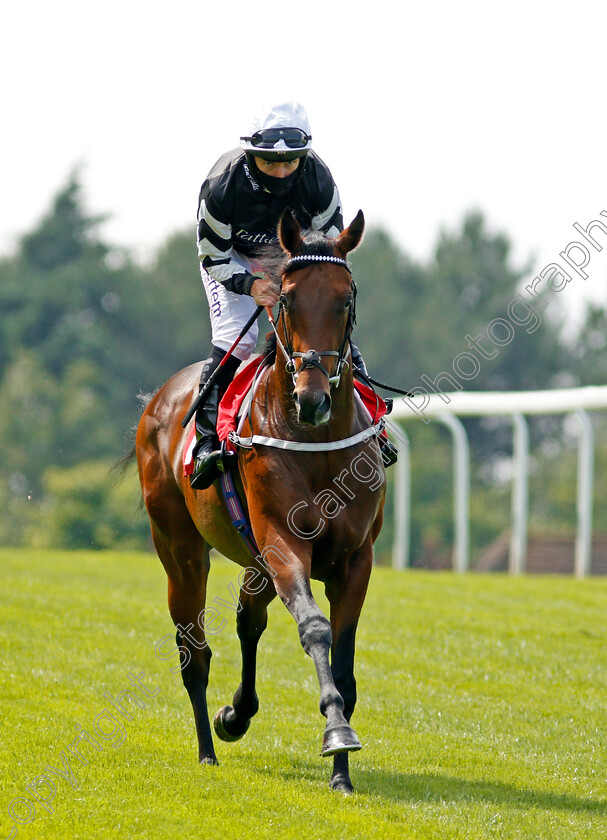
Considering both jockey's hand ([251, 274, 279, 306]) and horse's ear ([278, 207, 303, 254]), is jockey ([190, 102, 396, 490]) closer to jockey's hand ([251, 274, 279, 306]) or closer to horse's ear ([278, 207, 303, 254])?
jockey's hand ([251, 274, 279, 306])

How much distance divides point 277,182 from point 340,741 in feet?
9.62

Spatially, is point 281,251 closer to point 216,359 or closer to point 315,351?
point 315,351

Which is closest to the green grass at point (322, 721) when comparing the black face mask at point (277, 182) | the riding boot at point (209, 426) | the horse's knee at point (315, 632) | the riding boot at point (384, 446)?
the horse's knee at point (315, 632)

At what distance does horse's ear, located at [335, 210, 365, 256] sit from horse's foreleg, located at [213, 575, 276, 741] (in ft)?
6.75

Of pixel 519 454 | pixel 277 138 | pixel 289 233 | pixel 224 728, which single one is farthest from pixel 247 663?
pixel 519 454

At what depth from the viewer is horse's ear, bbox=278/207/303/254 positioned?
5.05 meters

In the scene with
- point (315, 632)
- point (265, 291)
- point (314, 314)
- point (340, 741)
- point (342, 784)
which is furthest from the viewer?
point (265, 291)

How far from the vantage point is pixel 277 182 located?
18.9ft

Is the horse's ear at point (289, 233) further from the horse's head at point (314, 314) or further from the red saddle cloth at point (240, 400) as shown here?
the red saddle cloth at point (240, 400)

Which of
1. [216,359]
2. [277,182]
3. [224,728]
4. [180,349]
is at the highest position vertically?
[277,182]

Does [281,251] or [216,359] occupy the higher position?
[281,251]

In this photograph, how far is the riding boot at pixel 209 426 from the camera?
5.71 meters

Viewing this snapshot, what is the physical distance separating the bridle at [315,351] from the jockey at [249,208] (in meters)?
0.45

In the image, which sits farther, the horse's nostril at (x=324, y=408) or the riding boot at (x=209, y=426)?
the riding boot at (x=209, y=426)
